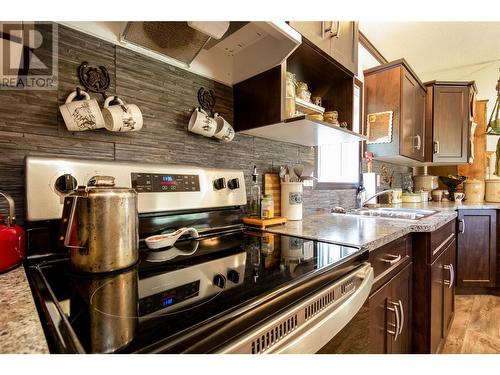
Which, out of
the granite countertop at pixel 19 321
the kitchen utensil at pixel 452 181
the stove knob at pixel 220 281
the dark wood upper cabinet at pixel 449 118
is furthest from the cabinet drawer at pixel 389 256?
the kitchen utensil at pixel 452 181

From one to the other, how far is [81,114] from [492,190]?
3797 mm

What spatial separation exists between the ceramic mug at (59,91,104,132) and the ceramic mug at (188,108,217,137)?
0.34m

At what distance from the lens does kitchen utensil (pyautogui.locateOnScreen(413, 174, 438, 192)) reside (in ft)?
10.2

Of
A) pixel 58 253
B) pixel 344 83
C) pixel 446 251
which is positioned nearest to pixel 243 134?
pixel 344 83

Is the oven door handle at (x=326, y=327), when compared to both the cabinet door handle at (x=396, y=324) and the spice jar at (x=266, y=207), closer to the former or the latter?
the cabinet door handle at (x=396, y=324)

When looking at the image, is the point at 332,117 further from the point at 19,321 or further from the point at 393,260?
the point at 19,321

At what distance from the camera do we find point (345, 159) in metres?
2.12

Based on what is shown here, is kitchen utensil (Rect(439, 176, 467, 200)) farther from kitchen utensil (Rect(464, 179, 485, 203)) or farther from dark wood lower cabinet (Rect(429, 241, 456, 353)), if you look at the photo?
dark wood lower cabinet (Rect(429, 241, 456, 353))

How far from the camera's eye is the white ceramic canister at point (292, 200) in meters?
1.30

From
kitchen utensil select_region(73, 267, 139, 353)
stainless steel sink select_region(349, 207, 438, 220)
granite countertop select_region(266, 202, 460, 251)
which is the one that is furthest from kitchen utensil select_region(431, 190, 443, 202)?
kitchen utensil select_region(73, 267, 139, 353)

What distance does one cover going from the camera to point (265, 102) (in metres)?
1.09

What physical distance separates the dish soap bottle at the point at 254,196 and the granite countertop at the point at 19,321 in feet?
2.89

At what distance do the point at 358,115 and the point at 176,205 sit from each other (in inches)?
79.0
